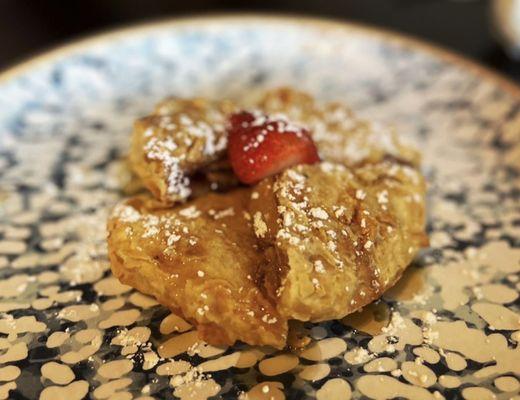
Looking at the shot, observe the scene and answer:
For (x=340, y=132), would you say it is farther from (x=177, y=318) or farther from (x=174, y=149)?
(x=177, y=318)

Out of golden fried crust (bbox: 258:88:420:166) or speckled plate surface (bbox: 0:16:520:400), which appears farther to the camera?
golden fried crust (bbox: 258:88:420:166)

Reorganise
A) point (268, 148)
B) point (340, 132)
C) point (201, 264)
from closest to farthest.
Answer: point (201, 264) → point (268, 148) → point (340, 132)

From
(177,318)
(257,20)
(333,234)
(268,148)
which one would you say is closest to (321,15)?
(257,20)

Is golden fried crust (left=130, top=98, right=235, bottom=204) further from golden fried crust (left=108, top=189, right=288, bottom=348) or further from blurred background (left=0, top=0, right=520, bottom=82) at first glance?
blurred background (left=0, top=0, right=520, bottom=82)

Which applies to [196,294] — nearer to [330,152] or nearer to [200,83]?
[330,152]

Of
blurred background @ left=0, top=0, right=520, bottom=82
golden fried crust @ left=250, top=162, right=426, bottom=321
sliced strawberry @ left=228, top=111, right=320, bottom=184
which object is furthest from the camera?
blurred background @ left=0, top=0, right=520, bottom=82

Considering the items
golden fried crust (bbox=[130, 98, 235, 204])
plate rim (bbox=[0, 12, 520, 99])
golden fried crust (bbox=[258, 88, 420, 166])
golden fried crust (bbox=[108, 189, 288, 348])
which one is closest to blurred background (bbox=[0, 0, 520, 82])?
plate rim (bbox=[0, 12, 520, 99])
